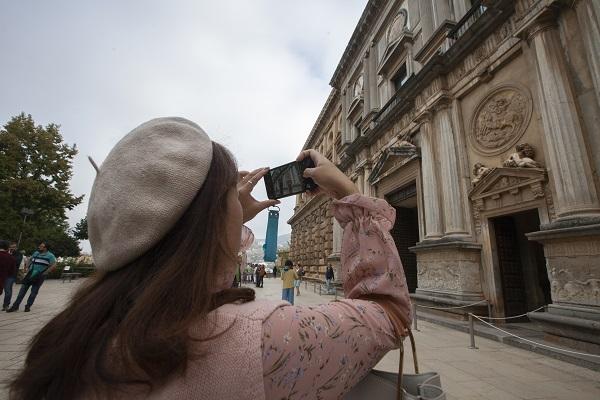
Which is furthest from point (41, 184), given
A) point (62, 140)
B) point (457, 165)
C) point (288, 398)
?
point (288, 398)

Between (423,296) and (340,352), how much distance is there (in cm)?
879

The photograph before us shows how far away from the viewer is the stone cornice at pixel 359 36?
1502 centimetres

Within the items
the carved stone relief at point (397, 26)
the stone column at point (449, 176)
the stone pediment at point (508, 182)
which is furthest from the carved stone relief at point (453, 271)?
the carved stone relief at point (397, 26)

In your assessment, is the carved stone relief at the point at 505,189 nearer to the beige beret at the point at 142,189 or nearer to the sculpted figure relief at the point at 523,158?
the sculpted figure relief at the point at 523,158

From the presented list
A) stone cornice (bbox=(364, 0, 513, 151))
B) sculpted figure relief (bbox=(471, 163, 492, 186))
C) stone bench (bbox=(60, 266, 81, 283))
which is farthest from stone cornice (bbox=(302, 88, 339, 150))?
stone bench (bbox=(60, 266, 81, 283))

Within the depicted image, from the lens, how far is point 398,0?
1341 centimetres

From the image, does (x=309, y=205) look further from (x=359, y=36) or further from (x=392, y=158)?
(x=392, y=158)

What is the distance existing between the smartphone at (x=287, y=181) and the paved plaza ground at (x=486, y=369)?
9.42 feet

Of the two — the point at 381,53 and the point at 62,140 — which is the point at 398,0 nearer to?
the point at 381,53

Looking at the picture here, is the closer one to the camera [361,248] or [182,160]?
[182,160]

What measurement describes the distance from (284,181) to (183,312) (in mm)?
1019

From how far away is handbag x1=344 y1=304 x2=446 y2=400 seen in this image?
0.89 metres

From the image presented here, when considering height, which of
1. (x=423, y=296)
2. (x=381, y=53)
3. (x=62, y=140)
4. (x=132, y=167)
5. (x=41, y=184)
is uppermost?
(x=381, y=53)

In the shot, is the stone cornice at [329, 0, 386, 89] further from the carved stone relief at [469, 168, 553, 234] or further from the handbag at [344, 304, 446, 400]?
the handbag at [344, 304, 446, 400]
